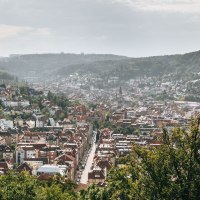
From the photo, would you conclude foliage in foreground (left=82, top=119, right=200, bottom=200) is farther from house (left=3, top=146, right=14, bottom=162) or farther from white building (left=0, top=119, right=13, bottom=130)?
white building (left=0, top=119, right=13, bottom=130)

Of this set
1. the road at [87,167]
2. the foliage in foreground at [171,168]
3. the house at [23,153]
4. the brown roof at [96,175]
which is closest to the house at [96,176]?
the brown roof at [96,175]

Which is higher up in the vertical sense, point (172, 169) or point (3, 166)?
point (172, 169)

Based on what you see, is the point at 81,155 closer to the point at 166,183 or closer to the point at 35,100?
the point at 35,100

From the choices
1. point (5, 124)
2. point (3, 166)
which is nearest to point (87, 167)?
point (3, 166)

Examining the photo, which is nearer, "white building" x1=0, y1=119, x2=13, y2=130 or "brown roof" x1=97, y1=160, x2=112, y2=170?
"brown roof" x1=97, y1=160, x2=112, y2=170

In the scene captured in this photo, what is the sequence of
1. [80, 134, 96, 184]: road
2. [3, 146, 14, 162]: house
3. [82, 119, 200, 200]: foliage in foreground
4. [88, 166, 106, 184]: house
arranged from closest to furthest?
[82, 119, 200, 200]: foliage in foreground, [88, 166, 106, 184]: house, [80, 134, 96, 184]: road, [3, 146, 14, 162]: house

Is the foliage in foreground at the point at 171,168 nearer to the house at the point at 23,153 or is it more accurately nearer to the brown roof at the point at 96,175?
the brown roof at the point at 96,175

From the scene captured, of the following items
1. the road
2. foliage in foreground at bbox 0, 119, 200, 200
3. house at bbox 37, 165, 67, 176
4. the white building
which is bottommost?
the road

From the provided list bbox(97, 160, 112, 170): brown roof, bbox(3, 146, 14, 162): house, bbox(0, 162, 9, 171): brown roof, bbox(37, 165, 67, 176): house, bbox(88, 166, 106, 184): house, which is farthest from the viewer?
bbox(3, 146, 14, 162): house

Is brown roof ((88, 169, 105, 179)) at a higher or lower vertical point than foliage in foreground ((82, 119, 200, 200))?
lower

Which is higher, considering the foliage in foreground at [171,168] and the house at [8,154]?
the foliage in foreground at [171,168]

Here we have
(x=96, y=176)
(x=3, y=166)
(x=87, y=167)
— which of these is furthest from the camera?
(x=87, y=167)

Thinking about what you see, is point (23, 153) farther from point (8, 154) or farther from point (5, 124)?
point (5, 124)

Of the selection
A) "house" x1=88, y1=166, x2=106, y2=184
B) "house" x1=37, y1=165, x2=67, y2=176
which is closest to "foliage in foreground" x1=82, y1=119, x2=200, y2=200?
"house" x1=37, y1=165, x2=67, y2=176
